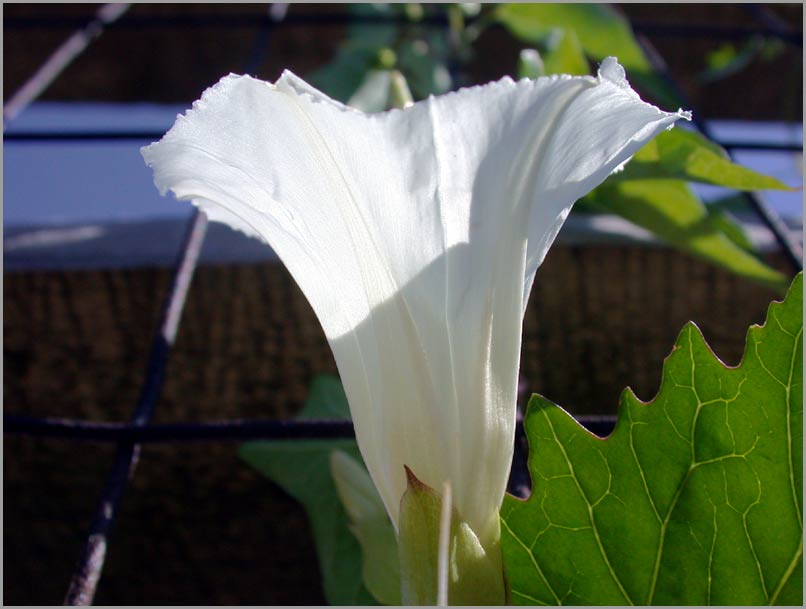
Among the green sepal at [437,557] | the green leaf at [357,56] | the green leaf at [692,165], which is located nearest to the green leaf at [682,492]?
the green sepal at [437,557]

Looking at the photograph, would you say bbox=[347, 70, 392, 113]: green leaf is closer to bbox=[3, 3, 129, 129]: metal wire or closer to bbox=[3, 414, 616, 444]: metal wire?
bbox=[3, 3, 129, 129]: metal wire

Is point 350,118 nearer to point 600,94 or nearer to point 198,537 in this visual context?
point 600,94

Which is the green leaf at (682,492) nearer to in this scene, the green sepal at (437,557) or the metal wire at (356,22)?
the green sepal at (437,557)

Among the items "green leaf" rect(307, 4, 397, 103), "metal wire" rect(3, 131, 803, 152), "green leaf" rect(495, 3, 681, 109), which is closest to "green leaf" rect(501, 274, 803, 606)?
"metal wire" rect(3, 131, 803, 152)

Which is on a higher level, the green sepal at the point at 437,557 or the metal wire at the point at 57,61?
the metal wire at the point at 57,61

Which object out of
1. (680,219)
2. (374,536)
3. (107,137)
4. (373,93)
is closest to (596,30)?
(373,93)

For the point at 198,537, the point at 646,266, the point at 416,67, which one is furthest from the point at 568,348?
the point at 416,67

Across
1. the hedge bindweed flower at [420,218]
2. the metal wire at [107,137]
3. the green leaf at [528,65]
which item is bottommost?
the hedge bindweed flower at [420,218]
